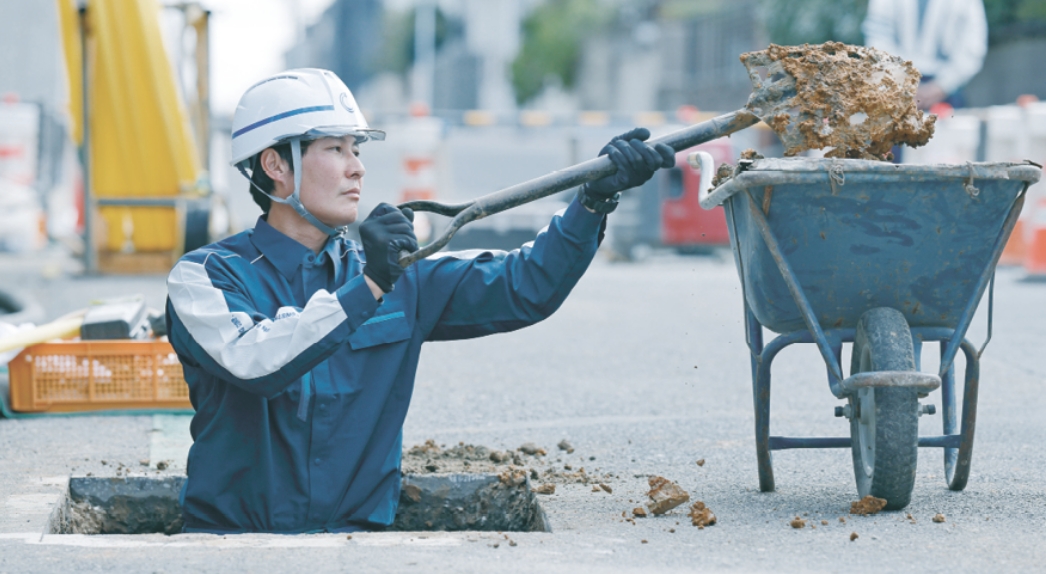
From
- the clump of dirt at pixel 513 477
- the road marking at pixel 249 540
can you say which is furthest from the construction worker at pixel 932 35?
the road marking at pixel 249 540

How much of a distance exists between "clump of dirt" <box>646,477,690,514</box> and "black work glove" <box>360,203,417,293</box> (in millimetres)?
1049

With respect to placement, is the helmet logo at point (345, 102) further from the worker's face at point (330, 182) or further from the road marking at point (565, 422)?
the road marking at point (565, 422)

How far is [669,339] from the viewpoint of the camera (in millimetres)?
8688

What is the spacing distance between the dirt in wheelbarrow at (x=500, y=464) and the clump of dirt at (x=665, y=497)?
53cm

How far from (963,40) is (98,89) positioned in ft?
24.2

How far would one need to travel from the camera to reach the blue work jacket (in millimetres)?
3988

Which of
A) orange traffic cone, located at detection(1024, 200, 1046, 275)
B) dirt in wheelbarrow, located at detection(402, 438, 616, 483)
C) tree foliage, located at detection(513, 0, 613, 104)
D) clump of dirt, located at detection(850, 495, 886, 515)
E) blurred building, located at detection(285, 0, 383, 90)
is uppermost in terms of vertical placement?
blurred building, located at detection(285, 0, 383, 90)

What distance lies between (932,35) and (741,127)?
7.09 m

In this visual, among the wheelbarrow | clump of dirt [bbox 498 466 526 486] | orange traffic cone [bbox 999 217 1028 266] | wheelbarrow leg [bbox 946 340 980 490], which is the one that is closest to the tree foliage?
orange traffic cone [bbox 999 217 1028 266]

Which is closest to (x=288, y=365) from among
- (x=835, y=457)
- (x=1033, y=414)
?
(x=835, y=457)

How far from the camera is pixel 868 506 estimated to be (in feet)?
12.9

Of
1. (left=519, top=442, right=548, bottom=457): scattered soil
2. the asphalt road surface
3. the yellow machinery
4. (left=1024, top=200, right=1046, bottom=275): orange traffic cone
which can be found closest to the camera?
the asphalt road surface

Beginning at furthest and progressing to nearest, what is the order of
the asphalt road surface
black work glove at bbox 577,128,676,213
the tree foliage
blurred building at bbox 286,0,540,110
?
blurred building at bbox 286,0,540,110 < the tree foliage < black work glove at bbox 577,128,676,213 < the asphalt road surface

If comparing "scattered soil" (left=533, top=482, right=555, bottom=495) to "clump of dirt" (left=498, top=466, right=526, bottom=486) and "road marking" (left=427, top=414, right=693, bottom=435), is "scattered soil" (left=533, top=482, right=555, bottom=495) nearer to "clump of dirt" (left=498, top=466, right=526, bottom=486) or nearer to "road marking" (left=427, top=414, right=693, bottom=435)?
"clump of dirt" (left=498, top=466, right=526, bottom=486)
